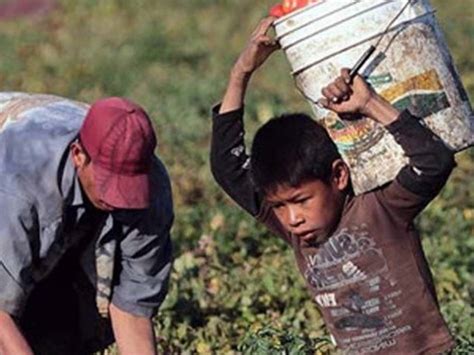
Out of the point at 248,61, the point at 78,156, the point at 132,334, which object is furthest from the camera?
the point at 132,334

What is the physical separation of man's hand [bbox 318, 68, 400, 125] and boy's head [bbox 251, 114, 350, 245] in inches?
8.2

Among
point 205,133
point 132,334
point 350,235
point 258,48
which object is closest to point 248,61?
point 258,48

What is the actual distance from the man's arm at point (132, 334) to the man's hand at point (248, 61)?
79 cm

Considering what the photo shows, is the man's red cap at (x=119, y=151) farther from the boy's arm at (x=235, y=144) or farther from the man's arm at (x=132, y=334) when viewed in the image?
the man's arm at (x=132, y=334)

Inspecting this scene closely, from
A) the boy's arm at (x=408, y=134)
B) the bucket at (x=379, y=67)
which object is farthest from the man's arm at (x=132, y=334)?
the boy's arm at (x=408, y=134)

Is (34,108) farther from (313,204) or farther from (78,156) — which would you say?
(313,204)

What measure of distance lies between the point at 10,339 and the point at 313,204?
3.25 ft

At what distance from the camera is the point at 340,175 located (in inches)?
235

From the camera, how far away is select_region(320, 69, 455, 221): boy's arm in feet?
18.8

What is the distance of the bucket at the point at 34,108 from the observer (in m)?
6.31

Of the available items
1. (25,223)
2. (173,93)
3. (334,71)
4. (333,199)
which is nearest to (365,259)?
(333,199)

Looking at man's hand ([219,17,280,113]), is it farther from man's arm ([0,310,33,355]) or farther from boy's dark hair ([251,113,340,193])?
man's arm ([0,310,33,355])

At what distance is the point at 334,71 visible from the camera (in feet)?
19.2

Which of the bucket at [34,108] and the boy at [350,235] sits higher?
the bucket at [34,108]
